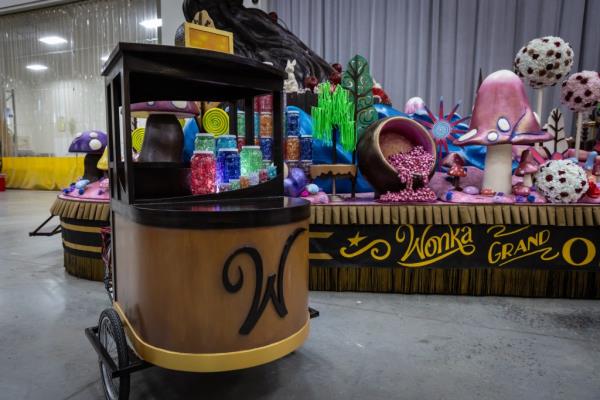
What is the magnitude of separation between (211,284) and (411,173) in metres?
1.68

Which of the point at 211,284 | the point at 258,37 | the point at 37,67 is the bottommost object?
the point at 211,284

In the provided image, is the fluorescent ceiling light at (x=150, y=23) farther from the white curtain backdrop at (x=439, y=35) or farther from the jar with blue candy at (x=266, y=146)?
the jar with blue candy at (x=266, y=146)

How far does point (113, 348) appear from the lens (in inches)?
59.2

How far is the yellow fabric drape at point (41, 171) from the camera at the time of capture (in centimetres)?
888

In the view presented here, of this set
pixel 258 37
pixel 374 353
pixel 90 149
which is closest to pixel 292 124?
pixel 374 353

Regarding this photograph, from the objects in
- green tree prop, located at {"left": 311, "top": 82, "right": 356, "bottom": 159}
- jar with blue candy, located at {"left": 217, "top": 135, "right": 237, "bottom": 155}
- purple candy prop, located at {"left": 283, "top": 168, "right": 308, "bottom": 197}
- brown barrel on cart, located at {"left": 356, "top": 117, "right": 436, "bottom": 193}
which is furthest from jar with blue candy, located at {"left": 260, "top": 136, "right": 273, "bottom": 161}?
jar with blue candy, located at {"left": 217, "top": 135, "right": 237, "bottom": 155}

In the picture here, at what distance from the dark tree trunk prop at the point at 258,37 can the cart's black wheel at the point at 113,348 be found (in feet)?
12.8

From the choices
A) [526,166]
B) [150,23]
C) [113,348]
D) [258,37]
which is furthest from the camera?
[150,23]

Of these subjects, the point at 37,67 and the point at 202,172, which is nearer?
the point at 202,172

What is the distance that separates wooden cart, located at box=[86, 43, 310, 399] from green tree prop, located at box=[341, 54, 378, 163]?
4.72 feet

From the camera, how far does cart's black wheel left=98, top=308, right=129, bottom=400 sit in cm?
125

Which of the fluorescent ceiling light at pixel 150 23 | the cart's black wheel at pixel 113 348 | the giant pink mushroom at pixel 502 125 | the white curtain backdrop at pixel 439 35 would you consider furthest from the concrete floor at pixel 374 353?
the fluorescent ceiling light at pixel 150 23

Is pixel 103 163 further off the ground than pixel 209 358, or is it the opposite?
pixel 103 163

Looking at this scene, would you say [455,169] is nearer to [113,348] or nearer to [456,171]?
[456,171]
